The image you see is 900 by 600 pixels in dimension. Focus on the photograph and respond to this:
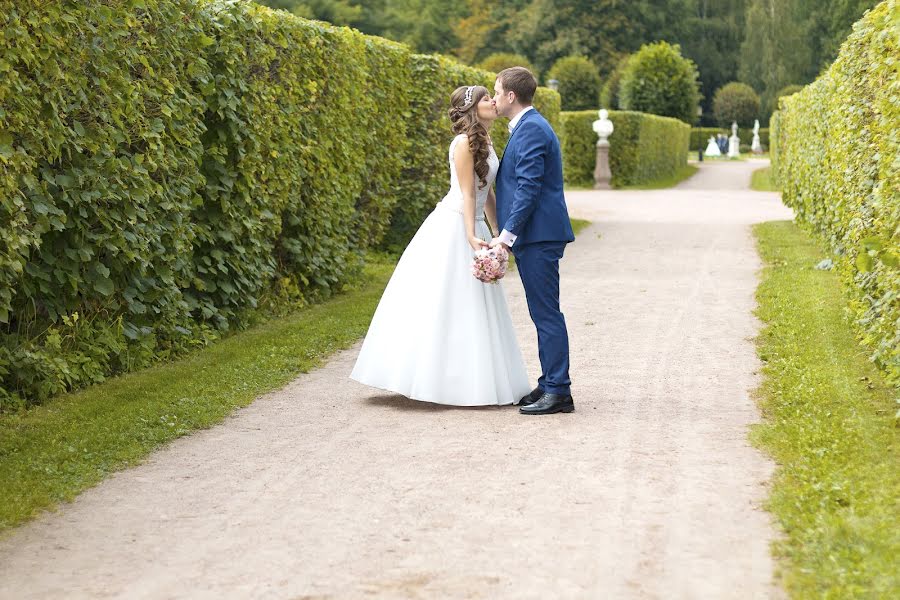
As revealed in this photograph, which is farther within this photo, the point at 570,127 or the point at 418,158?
the point at 570,127

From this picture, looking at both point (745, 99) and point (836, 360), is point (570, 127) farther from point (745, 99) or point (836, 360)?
point (745, 99)

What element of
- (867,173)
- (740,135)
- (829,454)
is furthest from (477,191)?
(740,135)

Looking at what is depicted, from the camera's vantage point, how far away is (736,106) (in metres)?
68.9

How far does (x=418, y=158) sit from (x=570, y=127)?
21385 mm

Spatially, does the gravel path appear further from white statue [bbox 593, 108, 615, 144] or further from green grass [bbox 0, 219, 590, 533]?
white statue [bbox 593, 108, 615, 144]

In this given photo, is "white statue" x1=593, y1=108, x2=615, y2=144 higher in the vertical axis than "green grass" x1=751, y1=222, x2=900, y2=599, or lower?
higher

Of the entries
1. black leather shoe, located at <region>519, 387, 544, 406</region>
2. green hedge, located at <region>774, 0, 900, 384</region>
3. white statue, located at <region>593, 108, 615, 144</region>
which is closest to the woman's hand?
black leather shoe, located at <region>519, 387, 544, 406</region>

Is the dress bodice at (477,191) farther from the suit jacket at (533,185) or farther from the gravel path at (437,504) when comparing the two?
the gravel path at (437,504)

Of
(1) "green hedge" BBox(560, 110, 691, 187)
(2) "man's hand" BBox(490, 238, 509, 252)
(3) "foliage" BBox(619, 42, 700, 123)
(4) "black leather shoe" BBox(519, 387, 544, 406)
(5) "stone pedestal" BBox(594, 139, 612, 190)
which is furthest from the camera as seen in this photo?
(3) "foliage" BBox(619, 42, 700, 123)

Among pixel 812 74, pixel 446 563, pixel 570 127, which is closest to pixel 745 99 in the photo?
pixel 812 74

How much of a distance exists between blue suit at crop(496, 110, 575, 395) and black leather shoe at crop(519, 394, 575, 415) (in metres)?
0.04

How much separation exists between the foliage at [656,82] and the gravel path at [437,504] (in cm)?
3953

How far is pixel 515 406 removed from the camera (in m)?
7.18

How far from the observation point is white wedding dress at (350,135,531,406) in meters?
7.04
